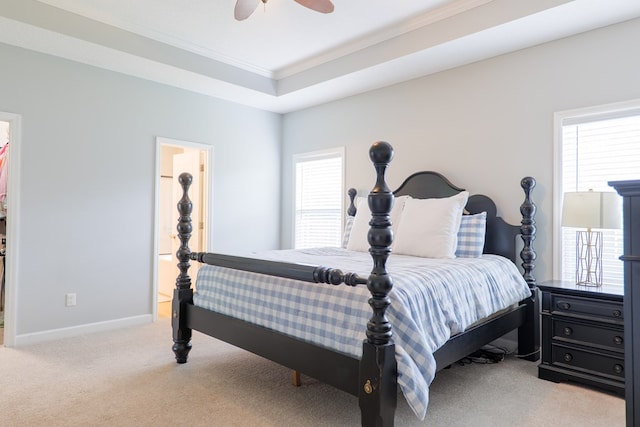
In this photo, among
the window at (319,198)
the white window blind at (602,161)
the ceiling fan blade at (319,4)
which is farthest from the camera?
the window at (319,198)

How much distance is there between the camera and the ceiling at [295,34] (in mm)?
3023

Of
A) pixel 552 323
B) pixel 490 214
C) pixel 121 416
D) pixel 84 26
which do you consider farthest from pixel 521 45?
pixel 121 416

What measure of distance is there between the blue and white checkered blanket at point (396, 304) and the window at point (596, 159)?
2.31ft

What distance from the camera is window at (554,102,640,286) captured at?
2.91 metres

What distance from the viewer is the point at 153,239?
430cm

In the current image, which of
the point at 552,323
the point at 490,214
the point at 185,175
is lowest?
the point at 552,323

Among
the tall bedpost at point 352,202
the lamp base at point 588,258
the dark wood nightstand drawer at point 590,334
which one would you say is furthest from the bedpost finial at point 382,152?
the tall bedpost at point 352,202

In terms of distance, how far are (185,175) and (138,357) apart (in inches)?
58.0

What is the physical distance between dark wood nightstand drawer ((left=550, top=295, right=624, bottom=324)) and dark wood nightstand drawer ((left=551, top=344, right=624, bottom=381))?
0.76ft

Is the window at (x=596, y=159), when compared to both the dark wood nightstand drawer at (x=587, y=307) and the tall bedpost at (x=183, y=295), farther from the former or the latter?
the tall bedpost at (x=183, y=295)

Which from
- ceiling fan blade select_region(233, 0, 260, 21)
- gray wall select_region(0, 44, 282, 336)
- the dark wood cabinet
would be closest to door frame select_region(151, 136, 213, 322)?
gray wall select_region(0, 44, 282, 336)

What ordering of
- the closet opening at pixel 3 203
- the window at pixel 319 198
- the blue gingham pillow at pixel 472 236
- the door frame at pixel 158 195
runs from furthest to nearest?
1. the window at pixel 319 198
2. the door frame at pixel 158 195
3. the closet opening at pixel 3 203
4. the blue gingham pillow at pixel 472 236

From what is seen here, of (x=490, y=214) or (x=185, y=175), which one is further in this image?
(x=490, y=214)

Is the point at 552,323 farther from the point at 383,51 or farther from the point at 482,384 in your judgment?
the point at 383,51
